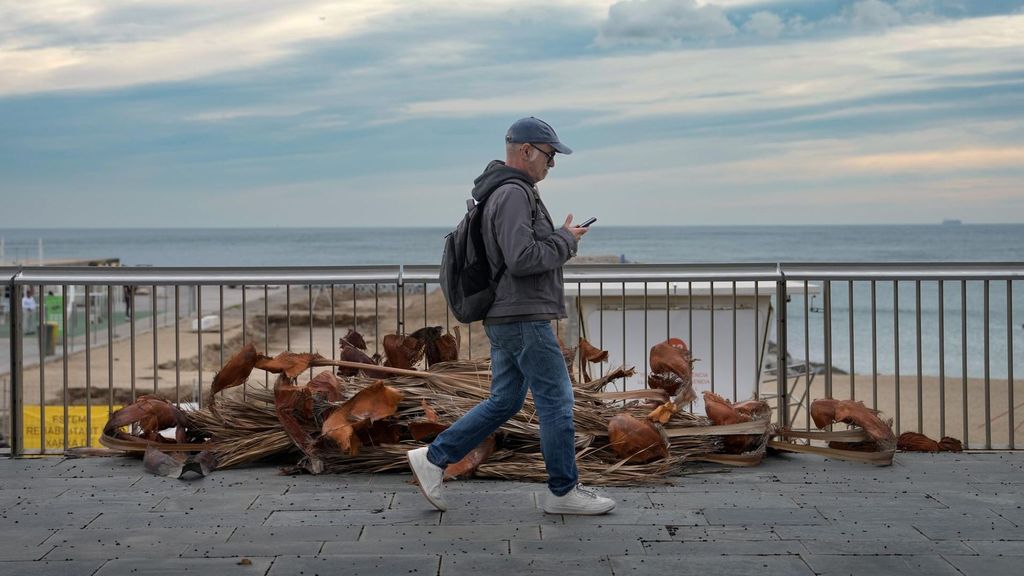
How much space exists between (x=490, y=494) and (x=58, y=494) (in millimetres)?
2213

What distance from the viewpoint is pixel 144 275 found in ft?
21.5

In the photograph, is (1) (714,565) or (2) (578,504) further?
(2) (578,504)

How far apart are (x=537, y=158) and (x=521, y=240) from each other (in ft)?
1.51

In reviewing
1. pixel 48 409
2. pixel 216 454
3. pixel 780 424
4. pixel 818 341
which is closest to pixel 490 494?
pixel 216 454

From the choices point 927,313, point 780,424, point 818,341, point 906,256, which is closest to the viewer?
point 780,424

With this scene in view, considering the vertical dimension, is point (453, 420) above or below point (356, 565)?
above

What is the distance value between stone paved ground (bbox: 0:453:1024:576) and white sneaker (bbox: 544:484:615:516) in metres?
0.05

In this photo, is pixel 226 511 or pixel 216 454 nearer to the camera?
pixel 226 511

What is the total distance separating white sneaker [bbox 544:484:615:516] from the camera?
5.01 m

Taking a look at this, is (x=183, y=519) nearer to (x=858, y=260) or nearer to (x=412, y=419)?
(x=412, y=419)

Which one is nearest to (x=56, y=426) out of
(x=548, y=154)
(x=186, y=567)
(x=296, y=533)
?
(x=296, y=533)

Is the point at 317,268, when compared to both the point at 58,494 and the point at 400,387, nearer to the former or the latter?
the point at 400,387

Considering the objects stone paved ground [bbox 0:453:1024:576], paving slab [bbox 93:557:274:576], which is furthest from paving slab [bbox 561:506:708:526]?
paving slab [bbox 93:557:274:576]

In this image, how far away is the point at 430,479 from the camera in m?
5.07
